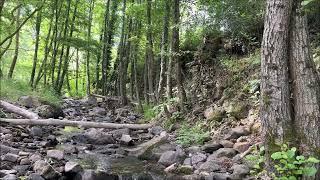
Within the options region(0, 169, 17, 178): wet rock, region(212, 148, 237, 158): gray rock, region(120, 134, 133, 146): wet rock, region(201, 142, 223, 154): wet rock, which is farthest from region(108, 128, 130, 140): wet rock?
region(0, 169, 17, 178): wet rock

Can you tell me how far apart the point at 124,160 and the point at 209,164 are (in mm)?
2299

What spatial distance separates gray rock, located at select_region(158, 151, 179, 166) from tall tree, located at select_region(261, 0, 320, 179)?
11.2 ft

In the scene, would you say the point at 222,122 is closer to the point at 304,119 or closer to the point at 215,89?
the point at 215,89

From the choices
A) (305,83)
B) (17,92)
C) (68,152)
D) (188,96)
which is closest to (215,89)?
(188,96)

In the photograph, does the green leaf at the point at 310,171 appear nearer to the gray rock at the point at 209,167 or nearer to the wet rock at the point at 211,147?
the gray rock at the point at 209,167

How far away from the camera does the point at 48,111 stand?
13469 millimetres

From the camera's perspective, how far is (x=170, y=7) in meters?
15.5

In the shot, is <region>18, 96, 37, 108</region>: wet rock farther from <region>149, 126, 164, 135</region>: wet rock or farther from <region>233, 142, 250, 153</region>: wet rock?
<region>233, 142, 250, 153</region>: wet rock

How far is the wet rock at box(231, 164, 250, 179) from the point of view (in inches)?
282

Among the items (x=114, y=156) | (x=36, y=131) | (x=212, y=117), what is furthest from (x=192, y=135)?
(x=36, y=131)

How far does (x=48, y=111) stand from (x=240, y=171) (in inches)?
329

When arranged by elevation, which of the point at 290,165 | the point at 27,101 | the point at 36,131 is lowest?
the point at 36,131

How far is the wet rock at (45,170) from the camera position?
6562 millimetres

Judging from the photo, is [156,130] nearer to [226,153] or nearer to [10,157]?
[226,153]
